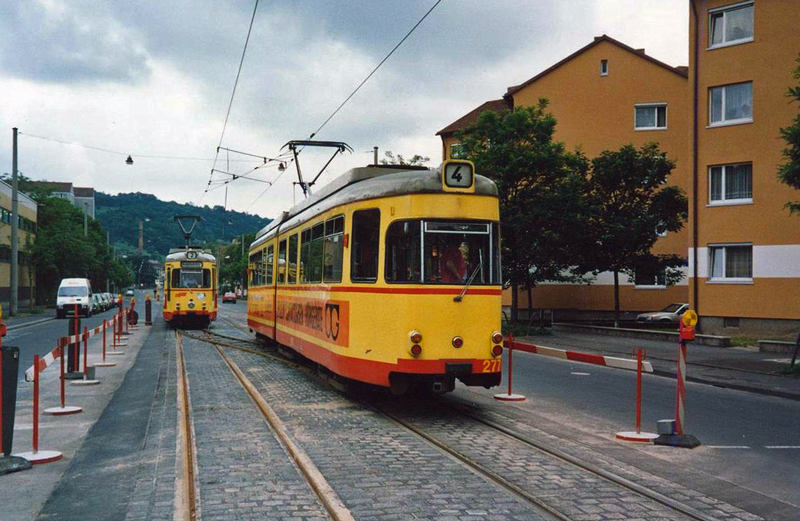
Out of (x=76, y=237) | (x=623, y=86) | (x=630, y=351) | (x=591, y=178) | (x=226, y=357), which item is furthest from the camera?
(x=76, y=237)

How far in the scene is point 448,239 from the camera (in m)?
9.65

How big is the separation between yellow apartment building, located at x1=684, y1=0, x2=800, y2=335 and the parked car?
728cm

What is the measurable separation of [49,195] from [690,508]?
256 ft

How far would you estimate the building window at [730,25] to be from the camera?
2728 centimetres

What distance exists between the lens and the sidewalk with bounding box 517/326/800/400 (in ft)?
47.6

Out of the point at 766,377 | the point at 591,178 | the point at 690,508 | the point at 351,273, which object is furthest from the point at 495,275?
the point at 591,178

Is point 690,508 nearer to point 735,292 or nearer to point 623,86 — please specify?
point 735,292

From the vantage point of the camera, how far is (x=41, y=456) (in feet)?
25.1

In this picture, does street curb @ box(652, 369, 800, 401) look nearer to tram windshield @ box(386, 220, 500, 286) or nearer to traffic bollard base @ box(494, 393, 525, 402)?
traffic bollard base @ box(494, 393, 525, 402)

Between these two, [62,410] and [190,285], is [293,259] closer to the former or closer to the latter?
[62,410]

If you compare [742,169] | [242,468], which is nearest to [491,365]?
[242,468]

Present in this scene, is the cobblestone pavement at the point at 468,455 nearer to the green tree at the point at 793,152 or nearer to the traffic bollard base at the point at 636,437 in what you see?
the traffic bollard base at the point at 636,437

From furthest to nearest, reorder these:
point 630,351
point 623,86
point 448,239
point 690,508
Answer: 1. point 623,86
2. point 630,351
3. point 448,239
4. point 690,508

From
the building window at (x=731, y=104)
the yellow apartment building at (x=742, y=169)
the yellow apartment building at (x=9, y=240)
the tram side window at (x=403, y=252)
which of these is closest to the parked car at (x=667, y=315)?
the yellow apartment building at (x=742, y=169)
